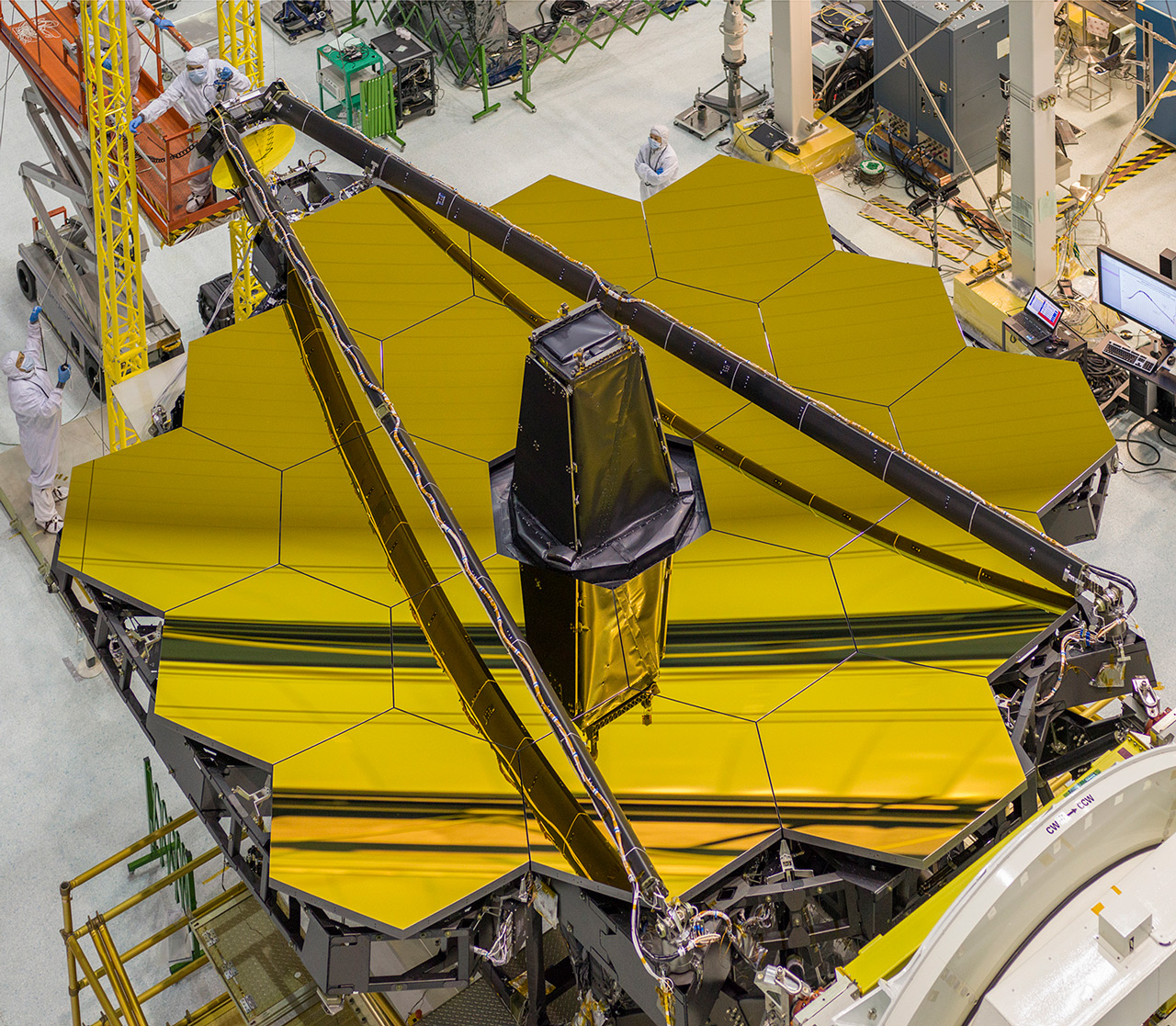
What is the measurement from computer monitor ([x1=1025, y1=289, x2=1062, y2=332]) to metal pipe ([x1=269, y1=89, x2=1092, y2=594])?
21.2ft

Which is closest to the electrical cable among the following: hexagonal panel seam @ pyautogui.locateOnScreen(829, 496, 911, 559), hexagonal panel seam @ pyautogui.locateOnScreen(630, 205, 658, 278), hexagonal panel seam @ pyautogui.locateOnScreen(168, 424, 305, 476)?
hexagonal panel seam @ pyautogui.locateOnScreen(630, 205, 658, 278)

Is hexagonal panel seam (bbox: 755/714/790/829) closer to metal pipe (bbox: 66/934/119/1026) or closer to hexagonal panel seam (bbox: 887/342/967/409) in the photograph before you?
hexagonal panel seam (bbox: 887/342/967/409)

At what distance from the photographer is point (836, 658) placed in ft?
27.7

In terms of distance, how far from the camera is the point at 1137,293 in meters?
14.3

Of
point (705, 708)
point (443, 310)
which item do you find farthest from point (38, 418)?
point (705, 708)

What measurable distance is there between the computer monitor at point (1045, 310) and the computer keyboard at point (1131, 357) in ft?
2.03

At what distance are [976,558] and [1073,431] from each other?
4.20 ft

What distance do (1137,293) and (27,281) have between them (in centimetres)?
1230

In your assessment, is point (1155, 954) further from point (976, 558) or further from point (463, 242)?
point (463, 242)

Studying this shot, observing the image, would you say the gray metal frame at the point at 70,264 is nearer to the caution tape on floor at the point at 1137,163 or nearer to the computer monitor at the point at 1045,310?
the computer monitor at the point at 1045,310

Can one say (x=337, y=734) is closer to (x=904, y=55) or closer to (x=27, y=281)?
(x=904, y=55)

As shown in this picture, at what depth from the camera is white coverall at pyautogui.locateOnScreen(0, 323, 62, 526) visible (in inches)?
552

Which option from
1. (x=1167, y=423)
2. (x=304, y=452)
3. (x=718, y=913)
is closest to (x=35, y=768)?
(x=304, y=452)

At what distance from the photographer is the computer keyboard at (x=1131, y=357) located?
559 inches
